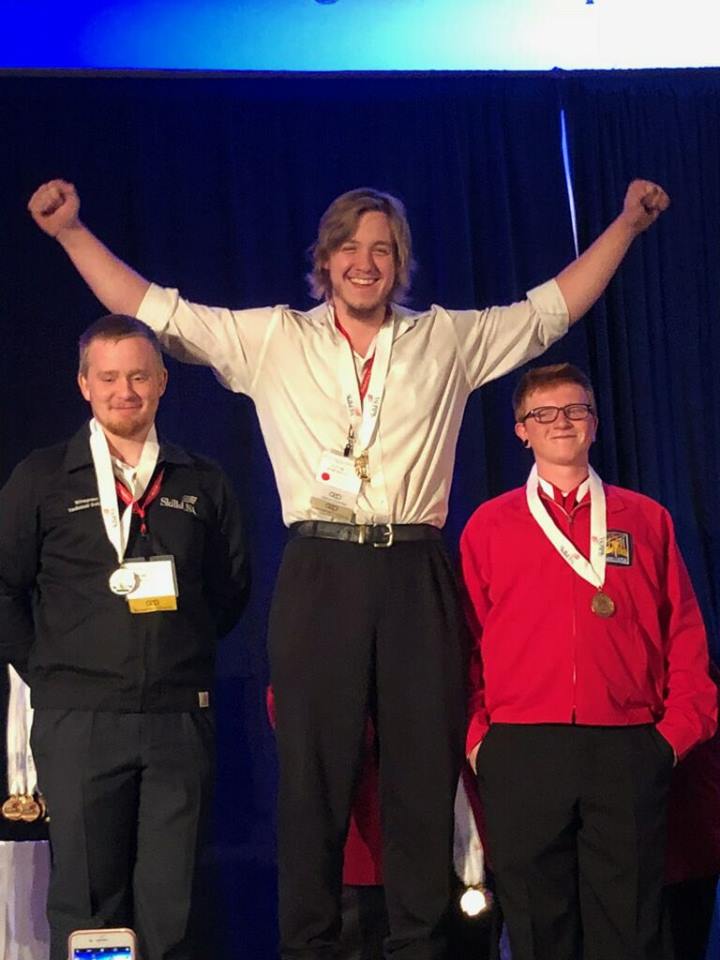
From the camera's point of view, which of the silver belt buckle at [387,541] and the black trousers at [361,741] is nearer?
→ the black trousers at [361,741]

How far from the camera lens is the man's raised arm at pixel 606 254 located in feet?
10.4

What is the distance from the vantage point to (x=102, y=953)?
250cm

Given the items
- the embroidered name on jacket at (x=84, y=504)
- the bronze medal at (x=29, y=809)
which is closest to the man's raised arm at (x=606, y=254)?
the embroidered name on jacket at (x=84, y=504)

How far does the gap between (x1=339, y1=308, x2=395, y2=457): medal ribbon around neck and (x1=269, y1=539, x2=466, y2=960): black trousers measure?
12.8 inches

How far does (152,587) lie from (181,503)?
0.24 meters

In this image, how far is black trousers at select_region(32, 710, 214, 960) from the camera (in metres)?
2.60

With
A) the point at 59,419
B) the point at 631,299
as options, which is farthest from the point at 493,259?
the point at 59,419

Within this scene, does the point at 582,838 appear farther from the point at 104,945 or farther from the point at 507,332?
the point at 507,332

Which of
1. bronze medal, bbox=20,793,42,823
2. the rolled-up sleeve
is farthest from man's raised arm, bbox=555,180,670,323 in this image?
bronze medal, bbox=20,793,42,823

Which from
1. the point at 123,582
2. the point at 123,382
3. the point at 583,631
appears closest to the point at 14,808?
the point at 123,582

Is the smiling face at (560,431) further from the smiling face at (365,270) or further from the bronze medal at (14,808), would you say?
the bronze medal at (14,808)

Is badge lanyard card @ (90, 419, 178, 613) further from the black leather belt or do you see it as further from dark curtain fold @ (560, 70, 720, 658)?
dark curtain fold @ (560, 70, 720, 658)

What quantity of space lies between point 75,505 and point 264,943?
1.49 meters

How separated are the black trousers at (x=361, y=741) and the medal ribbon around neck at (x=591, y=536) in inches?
15.3
